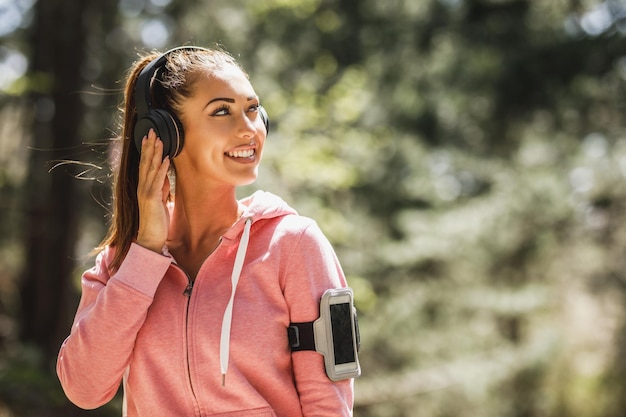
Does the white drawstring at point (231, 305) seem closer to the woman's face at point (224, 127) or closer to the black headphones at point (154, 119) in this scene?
the woman's face at point (224, 127)

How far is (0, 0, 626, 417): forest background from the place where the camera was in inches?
266

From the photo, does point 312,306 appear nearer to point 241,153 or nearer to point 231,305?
point 231,305

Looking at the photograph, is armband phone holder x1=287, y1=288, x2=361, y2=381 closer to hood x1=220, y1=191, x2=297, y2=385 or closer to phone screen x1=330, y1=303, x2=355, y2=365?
phone screen x1=330, y1=303, x2=355, y2=365

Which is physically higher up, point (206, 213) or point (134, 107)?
point (134, 107)

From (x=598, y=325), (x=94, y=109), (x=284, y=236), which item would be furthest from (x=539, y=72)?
(x=598, y=325)

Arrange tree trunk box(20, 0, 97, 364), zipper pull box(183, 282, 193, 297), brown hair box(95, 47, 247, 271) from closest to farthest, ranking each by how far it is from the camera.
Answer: zipper pull box(183, 282, 193, 297) < brown hair box(95, 47, 247, 271) < tree trunk box(20, 0, 97, 364)

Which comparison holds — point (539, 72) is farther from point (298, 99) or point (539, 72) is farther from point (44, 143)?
point (44, 143)

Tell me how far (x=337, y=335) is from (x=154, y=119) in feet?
2.20

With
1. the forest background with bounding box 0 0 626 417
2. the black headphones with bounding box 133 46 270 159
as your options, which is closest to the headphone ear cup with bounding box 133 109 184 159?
the black headphones with bounding box 133 46 270 159

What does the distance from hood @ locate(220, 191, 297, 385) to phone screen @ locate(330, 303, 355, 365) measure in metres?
0.23

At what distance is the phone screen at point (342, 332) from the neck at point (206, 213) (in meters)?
0.42

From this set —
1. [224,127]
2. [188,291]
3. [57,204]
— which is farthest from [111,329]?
[57,204]

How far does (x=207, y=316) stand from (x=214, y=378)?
0.14 meters

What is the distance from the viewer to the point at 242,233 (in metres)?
1.76
